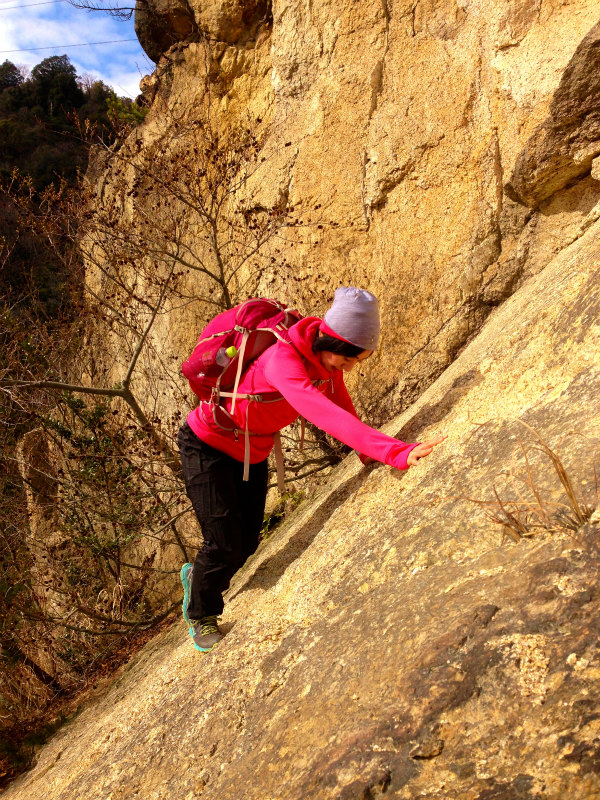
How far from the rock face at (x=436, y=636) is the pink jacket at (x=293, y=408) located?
0.25 metres

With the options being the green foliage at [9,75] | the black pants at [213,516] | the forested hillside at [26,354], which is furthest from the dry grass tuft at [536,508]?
the green foliage at [9,75]

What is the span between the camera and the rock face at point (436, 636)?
4.65 ft

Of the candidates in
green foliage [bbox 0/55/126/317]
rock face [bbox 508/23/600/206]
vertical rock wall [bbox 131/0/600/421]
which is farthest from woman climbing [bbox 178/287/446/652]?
green foliage [bbox 0/55/126/317]

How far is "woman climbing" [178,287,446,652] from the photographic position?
8.24 ft

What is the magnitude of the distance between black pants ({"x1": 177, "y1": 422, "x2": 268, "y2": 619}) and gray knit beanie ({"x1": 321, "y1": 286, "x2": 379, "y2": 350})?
89 centimetres

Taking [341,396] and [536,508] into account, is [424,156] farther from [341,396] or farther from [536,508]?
[536,508]

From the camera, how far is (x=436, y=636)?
5.56 feet

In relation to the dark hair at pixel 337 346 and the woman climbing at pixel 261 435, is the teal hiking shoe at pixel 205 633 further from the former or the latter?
the dark hair at pixel 337 346

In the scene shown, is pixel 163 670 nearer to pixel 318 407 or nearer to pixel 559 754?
pixel 318 407

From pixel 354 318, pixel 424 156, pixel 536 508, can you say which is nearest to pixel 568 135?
pixel 424 156

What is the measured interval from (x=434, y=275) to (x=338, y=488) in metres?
1.87

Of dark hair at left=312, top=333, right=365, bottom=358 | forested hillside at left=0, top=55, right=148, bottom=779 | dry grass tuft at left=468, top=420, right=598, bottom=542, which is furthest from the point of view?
forested hillside at left=0, top=55, right=148, bottom=779

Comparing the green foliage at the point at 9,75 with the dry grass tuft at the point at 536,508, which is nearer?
the dry grass tuft at the point at 536,508

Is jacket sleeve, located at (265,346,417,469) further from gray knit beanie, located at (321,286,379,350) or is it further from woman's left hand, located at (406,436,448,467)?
gray knit beanie, located at (321,286,379,350)
